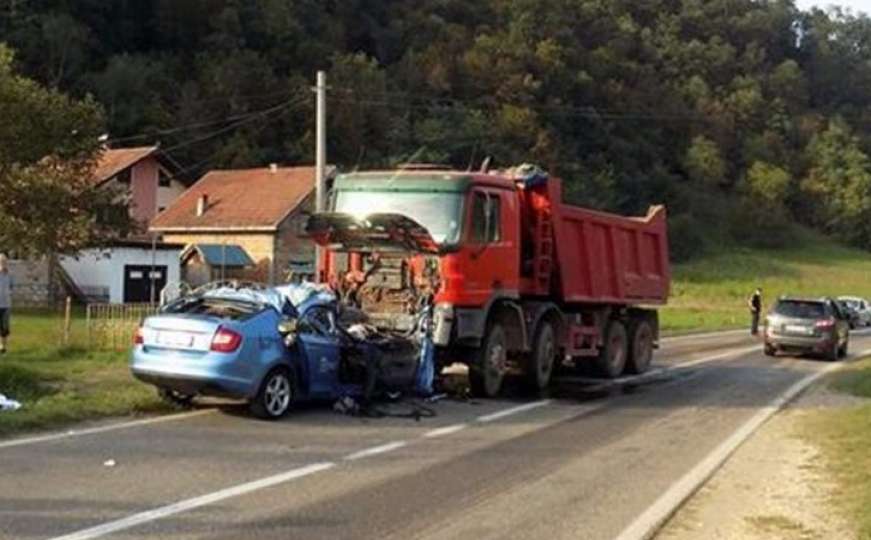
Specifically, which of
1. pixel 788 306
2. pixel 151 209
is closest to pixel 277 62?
pixel 151 209

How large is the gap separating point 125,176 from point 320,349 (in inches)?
2093

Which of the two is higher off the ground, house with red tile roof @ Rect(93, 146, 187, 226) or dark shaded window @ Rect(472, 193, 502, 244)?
house with red tile roof @ Rect(93, 146, 187, 226)

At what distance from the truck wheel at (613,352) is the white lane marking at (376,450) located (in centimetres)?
973

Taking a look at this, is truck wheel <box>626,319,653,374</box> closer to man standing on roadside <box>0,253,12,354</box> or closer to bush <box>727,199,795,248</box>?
man standing on roadside <box>0,253,12,354</box>

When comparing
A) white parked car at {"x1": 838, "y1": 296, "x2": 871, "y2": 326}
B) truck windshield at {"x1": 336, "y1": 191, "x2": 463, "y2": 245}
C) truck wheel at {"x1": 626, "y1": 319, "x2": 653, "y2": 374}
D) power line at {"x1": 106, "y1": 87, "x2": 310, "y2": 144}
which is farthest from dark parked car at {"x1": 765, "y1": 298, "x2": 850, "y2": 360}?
power line at {"x1": 106, "y1": 87, "x2": 310, "y2": 144}

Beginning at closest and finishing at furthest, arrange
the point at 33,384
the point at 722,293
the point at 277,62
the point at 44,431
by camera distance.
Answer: the point at 44,431 < the point at 33,384 < the point at 722,293 < the point at 277,62

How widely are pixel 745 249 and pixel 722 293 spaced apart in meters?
32.6

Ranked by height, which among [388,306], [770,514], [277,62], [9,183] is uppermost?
[277,62]

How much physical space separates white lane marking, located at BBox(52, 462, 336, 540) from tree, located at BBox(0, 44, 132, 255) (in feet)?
47.7

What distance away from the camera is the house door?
184 feet

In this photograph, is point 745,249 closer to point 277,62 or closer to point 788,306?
point 277,62

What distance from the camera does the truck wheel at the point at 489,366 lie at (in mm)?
17297

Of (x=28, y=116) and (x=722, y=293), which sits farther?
(x=722, y=293)

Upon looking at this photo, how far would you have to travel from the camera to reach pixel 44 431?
12430 millimetres
